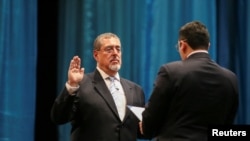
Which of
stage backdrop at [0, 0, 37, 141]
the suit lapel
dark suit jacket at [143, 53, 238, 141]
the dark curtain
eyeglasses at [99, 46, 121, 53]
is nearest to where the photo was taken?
dark suit jacket at [143, 53, 238, 141]

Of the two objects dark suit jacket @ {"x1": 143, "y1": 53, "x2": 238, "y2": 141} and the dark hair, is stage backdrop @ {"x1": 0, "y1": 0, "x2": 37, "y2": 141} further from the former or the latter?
the dark hair

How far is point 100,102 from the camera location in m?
2.35

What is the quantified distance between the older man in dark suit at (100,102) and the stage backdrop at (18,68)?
1.07 meters

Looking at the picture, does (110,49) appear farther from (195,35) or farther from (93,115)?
(195,35)

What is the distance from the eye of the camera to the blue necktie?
2387 mm

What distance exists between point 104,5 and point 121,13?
15cm

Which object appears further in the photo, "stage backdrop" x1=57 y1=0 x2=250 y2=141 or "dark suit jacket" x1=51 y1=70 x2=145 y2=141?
"stage backdrop" x1=57 y1=0 x2=250 y2=141

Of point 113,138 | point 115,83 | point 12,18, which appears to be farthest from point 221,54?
point 12,18

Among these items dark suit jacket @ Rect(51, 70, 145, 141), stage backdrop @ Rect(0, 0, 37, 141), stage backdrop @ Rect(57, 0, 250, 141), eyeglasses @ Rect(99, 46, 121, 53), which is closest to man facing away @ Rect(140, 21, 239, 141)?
dark suit jacket @ Rect(51, 70, 145, 141)

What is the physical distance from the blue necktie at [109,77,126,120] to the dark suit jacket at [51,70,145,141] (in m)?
0.03

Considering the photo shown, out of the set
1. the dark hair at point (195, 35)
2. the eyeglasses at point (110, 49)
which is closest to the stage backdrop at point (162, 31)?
the eyeglasses at point (110, 49)

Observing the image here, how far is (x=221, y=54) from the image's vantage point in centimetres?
329

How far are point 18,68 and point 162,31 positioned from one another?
1069mm

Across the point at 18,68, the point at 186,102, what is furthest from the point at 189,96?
the point at 18,68
